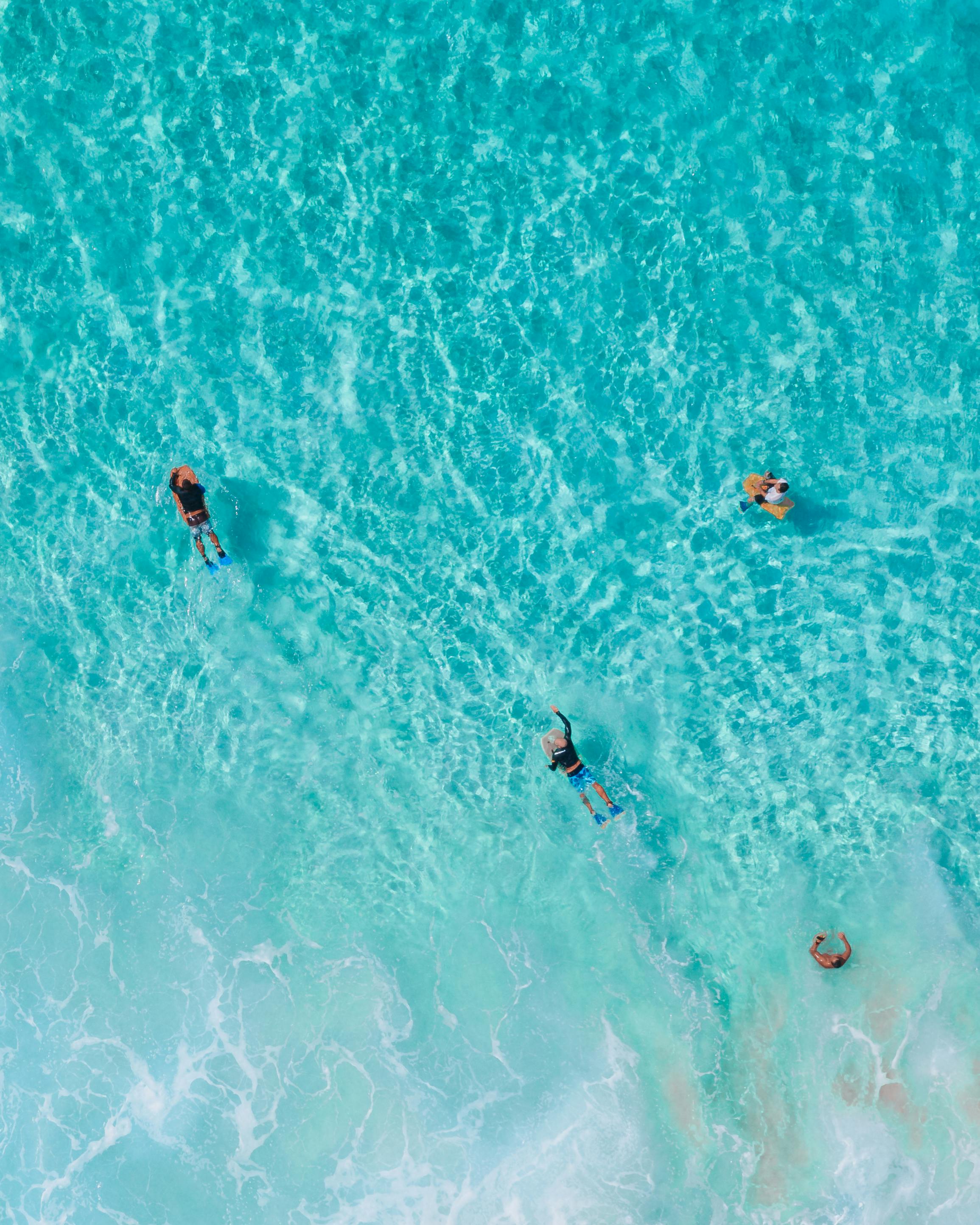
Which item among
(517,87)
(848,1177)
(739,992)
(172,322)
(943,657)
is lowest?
(848,1177)

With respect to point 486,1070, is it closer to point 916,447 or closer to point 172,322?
point 916,447

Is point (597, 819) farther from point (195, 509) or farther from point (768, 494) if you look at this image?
point (195, 509)

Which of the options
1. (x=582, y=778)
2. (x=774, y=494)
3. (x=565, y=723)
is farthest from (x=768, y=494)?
(x=582, y=778)

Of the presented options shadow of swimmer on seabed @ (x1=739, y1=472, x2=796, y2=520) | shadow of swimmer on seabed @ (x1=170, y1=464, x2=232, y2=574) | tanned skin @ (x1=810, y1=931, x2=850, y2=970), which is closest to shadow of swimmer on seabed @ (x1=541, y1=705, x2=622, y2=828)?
tanned skin @ (x1=810, y1=931, x2=850, y2=970)

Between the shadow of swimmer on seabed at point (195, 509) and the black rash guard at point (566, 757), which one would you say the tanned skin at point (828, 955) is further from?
the shadow of swimmer on seabed at point (195, 509)

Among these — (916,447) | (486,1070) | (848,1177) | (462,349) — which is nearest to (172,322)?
(462,349)

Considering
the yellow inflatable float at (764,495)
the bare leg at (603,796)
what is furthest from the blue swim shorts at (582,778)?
the yellow inflatable float at (764,495)

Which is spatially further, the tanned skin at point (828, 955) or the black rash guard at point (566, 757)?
the tanned skin at point (828, 955)
